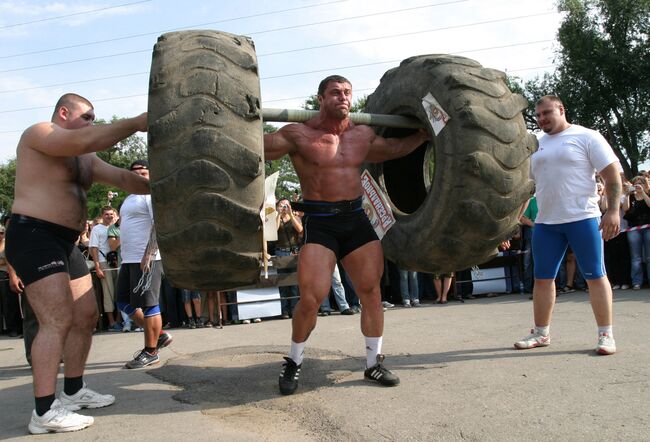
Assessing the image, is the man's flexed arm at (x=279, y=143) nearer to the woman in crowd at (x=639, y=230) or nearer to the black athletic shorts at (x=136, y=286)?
the black athletic shorts at (x=136, y=286)

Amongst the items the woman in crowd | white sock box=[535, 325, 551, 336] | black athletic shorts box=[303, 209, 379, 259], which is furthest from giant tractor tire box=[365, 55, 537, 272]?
the woman in crowd

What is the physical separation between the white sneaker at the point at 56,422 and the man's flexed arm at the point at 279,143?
2.16 meters

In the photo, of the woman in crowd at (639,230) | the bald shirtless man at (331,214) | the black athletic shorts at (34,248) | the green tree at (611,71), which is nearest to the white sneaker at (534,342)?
the bald shirtless man at (331,214)

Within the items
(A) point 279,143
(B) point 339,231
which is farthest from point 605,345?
(A) point 279,143

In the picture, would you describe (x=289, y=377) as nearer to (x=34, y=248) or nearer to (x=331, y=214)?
(x=331, y=214)

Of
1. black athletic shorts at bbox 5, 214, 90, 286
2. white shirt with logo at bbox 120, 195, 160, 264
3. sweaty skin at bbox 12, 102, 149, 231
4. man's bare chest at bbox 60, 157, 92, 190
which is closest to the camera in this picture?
sweaty skin at bbox 12, 102, 149, 231

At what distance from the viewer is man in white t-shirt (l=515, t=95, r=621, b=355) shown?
5125 millimetres

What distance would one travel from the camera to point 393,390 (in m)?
4.28

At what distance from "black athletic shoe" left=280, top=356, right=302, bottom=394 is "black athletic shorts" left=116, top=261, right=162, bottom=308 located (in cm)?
216

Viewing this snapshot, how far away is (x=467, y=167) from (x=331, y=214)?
107 centimetres

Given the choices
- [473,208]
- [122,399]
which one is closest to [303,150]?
[473,208]

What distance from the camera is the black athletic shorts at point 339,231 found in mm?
4453

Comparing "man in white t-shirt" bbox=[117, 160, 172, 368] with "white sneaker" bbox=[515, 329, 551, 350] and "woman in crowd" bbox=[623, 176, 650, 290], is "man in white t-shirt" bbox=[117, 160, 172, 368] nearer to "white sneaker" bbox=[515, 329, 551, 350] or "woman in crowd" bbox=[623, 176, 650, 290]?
"white sneaker" bbox=[515, 329, 551, 350]

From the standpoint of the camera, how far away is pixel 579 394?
3.87 m
